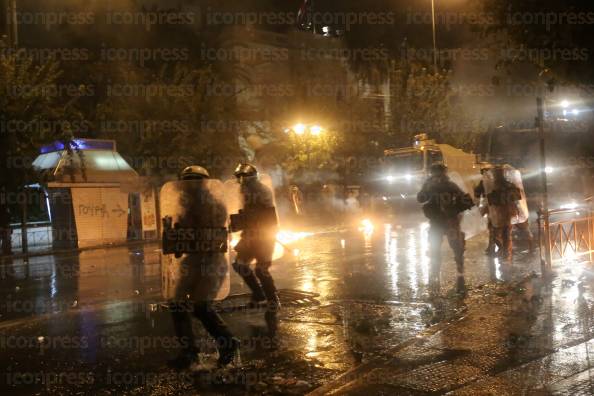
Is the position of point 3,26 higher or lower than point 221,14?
lower

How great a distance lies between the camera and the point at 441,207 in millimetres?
9625

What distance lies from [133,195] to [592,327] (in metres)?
21.3

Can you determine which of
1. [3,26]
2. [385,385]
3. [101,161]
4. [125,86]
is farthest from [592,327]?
[3,26]

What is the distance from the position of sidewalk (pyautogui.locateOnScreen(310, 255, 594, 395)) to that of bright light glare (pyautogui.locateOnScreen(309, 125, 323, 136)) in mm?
24935

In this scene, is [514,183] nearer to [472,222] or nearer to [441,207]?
[441,207]

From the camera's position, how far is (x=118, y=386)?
532 cm

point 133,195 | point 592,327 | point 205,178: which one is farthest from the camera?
point 133,195

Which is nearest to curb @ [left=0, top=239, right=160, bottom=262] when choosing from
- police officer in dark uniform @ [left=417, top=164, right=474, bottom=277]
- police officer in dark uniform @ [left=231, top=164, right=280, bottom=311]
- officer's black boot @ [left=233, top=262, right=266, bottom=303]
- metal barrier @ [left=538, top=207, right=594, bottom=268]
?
officer's black boot @ [left=233, top=262, right=266, bottom=303]

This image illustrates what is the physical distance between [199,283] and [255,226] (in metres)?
2.25

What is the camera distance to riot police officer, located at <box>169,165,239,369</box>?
567 centimetres

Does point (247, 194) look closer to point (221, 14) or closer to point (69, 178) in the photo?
point (69, 178)

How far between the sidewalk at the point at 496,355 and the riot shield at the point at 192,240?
4.98 ft

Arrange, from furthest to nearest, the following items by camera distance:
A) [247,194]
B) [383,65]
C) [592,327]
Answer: [383,65] < [247,194] < [592,327]

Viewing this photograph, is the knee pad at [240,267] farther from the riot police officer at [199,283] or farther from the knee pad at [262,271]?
the riot police officer at [199,283]
